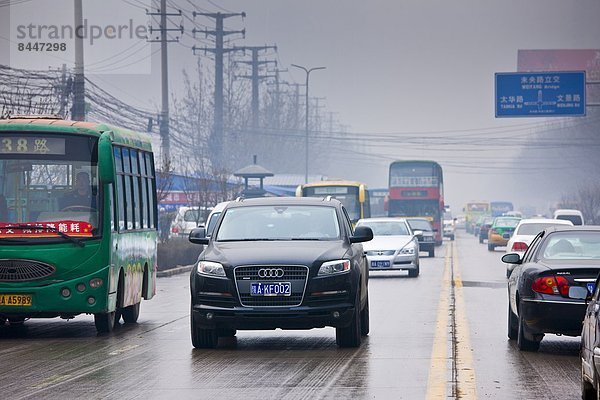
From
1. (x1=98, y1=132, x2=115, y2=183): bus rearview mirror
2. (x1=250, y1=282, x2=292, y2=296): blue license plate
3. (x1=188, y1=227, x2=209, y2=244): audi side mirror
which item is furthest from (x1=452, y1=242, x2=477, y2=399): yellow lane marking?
(x1=98, y1=132, x2=115, y2=183): bus rearview mirror

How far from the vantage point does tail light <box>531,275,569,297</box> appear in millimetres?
14297

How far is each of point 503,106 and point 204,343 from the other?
47.5 metres

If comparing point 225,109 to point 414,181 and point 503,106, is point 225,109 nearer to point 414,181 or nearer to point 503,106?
point 414,181

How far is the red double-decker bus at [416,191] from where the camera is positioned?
234 feet

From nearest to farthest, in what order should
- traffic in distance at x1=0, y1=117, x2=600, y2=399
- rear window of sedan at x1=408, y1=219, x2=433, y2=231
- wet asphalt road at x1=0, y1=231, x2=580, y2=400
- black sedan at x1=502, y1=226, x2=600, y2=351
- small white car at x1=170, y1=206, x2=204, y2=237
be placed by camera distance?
wet asphalt road at x1=0, y1=231, x2=580, y2=400 < black sedan at x1=502, y1=226, x2=600, y2=351 < traffic in distance at x1=0, y1=117, x2=600, y2=399 < small white car at x1=170, y1=206, x2=204, y2=237 < rear window of sedan at x1=408, y1=219, x2=433, y2=231

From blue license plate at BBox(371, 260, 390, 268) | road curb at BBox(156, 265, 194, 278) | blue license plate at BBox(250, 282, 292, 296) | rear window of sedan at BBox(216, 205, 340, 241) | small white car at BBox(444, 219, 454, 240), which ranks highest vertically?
rear window of sedan at BBox(216, 205, 340, 241)

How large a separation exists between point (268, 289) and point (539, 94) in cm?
4782

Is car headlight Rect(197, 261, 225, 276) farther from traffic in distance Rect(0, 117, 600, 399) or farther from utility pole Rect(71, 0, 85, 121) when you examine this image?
utility pole Rect(71, 0, 85, 121)

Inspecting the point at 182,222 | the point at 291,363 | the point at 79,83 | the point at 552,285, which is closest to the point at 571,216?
the point at 182,222

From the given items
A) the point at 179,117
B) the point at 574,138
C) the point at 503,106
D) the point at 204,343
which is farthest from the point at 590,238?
the point at 574,138

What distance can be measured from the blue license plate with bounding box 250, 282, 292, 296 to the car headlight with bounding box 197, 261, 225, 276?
0.38 meters

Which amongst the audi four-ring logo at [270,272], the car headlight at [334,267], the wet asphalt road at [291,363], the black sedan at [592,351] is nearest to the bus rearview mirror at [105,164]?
the wet asphalt road at [291,363]

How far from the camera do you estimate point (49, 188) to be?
17531mm

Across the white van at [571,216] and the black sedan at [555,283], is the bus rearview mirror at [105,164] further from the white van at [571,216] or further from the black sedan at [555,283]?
the white van at [571,216]
